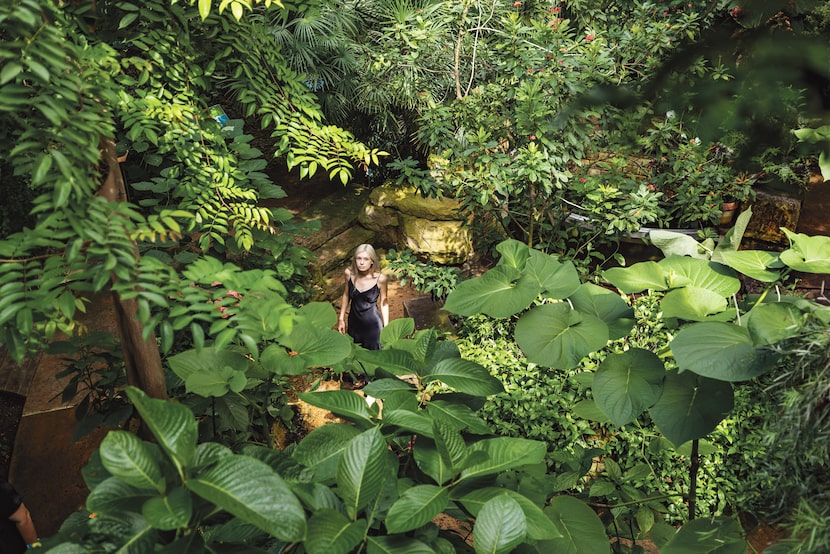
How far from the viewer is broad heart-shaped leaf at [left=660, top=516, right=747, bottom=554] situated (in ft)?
4.50

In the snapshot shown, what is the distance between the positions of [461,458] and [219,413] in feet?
4.00

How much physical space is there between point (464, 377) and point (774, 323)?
700 millimetres

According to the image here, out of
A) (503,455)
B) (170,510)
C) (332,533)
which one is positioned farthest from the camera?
(503,455)

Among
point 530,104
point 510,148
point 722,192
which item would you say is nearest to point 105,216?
point 530,104

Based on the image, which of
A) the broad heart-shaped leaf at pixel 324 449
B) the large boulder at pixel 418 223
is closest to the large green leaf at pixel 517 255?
the broad heart-shaped leaf at pixel 324 449

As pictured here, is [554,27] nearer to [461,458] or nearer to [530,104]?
[530,104]

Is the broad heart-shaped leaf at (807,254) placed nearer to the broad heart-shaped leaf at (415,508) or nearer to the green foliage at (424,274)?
the broad heart-shaped leaf at (415,508)

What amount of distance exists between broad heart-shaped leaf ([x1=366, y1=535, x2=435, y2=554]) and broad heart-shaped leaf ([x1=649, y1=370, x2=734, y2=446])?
0.61 meters

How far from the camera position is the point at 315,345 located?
160 cm

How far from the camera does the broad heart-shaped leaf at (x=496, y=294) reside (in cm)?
162

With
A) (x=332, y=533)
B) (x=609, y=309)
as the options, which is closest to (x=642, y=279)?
(x=609, y=309)

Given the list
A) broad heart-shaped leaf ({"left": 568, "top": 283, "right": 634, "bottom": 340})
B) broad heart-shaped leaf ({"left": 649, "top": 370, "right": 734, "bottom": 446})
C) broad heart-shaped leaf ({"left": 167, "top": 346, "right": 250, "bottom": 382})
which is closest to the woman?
broad heart-shaped leaf ({"left": 167, "top": 346, "right": 250, "bottom": 382})

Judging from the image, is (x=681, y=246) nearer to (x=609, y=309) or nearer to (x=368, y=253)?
(x=609, y=309)

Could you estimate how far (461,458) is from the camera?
4.36 feet
